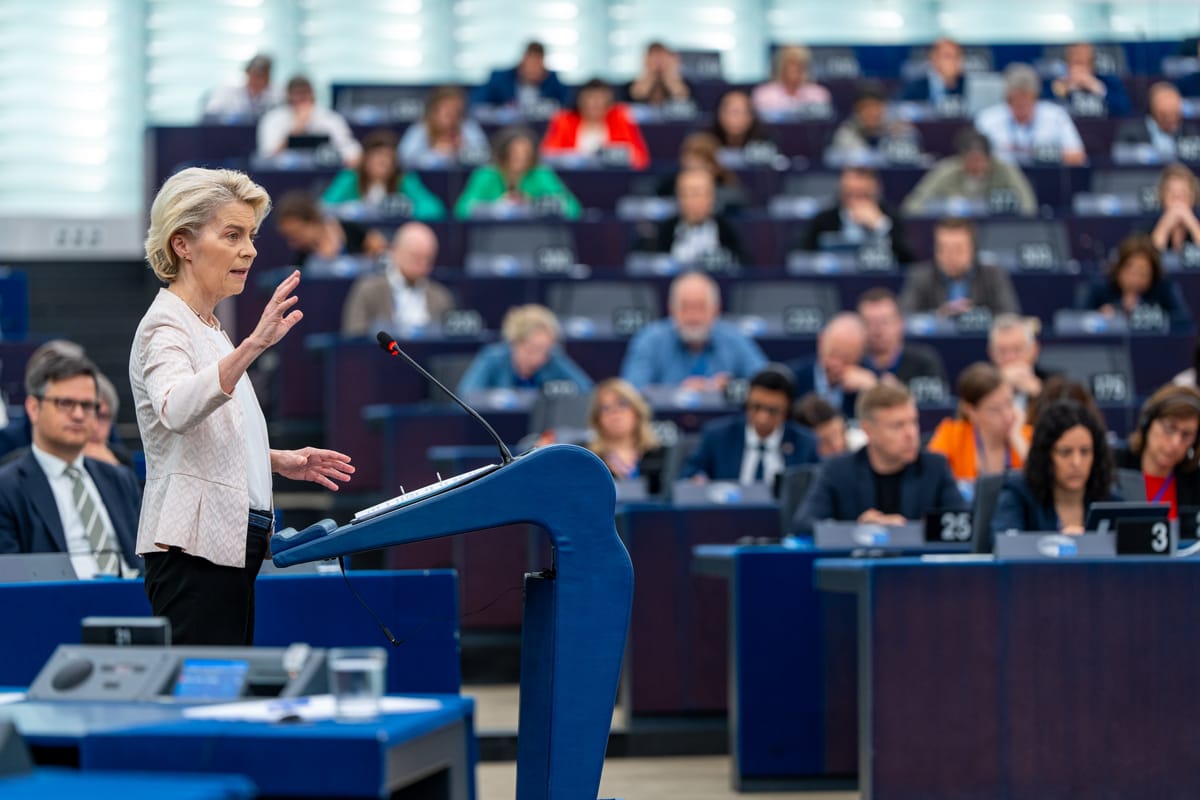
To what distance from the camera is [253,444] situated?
2596mm

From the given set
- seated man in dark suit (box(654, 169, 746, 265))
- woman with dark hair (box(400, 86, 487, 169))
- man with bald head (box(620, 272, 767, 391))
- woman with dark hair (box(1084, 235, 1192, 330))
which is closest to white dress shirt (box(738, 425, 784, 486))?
man with bald head (box(620, 272, 767, 391))

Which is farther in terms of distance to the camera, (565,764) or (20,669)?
(20,669)

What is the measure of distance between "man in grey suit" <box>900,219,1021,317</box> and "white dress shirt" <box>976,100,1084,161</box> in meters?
2.37

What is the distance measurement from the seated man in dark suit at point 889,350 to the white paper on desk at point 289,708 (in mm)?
5115

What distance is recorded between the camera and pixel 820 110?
36.3ft

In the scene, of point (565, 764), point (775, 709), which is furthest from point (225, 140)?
point (565, 764)

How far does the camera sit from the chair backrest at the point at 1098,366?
7422 millimetres

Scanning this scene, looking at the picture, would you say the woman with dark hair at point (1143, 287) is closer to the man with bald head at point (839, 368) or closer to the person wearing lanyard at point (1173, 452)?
the man with bald head at point (839, 368)

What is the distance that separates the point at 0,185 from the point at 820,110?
5287 millimetres

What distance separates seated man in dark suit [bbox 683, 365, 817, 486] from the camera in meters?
6.17

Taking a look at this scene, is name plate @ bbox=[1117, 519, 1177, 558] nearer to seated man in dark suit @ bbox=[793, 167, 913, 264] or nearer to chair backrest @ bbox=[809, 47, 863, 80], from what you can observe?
seated man in dark suit @ bbox=[793, 167, 913, 264]

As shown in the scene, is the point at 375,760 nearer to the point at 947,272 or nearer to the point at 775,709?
the point at 775,709

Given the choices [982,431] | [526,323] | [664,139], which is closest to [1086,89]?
[664,139]

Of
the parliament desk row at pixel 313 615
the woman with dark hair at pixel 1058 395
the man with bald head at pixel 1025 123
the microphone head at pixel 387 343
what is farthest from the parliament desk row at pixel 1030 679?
the man with bald head at pixel 1025 123
